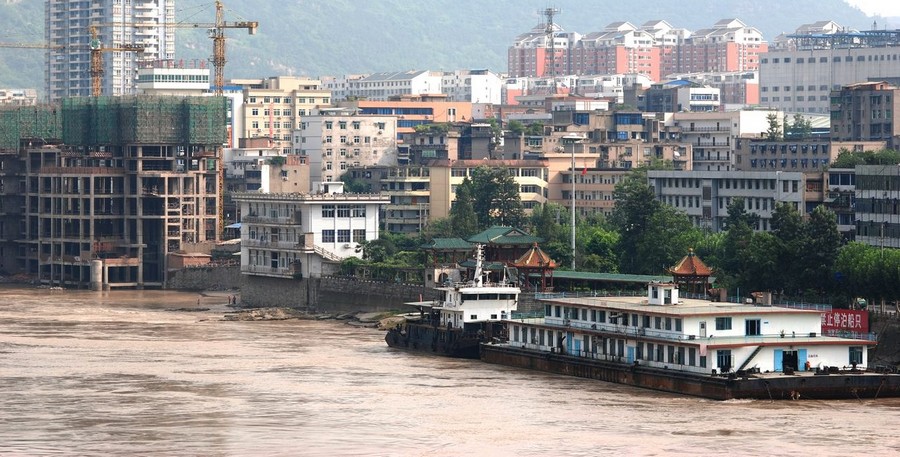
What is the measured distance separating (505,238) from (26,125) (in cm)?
6986

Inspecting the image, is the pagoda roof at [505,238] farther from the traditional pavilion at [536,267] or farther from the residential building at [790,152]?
the residential building at [790,152]

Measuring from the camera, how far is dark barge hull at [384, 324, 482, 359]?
93.1 meters

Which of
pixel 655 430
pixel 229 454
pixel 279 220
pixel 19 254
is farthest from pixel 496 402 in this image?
pixel 19 254

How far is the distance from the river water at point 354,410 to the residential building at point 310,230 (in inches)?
961

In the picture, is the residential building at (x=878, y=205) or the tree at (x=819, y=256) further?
the residential building at (x=878, y=205)

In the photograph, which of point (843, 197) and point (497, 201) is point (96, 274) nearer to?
point (497, 201)

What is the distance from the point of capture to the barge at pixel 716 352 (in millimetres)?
76312

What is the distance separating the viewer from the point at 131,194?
495 ft

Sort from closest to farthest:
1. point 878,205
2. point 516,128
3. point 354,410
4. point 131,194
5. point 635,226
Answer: point 354,410 < point 878,205 < point 635,226 < point 131,194 < point 516,128

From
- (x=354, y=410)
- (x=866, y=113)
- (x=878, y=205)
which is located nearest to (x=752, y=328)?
(x=354, y=410)

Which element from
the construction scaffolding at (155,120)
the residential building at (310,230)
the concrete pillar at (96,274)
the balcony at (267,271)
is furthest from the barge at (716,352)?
the construction scaffolding at (155,120)

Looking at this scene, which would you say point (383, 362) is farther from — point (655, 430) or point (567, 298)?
point (655, 430)

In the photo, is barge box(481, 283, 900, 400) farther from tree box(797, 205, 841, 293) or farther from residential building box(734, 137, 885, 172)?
residential building box(734, 137, 885, 172)

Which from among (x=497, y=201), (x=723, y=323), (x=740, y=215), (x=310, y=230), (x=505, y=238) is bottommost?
(x=723, y=323)
